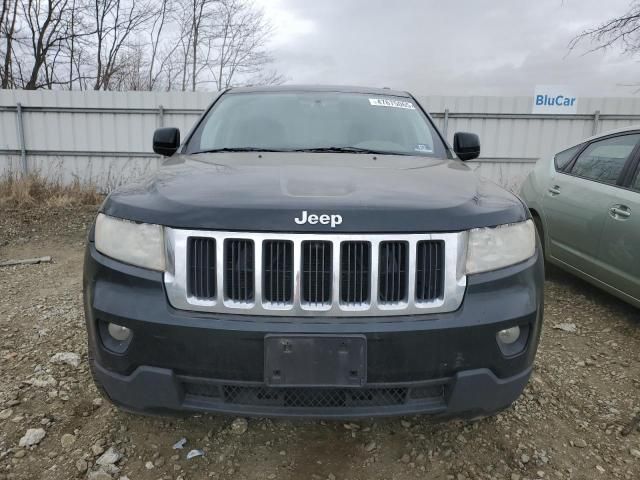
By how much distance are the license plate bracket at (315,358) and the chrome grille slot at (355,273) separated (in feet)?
0.44

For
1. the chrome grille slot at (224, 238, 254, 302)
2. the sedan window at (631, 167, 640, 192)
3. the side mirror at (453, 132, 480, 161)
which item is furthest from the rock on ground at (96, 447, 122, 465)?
the sedan window at (631, 167, 640, 192)

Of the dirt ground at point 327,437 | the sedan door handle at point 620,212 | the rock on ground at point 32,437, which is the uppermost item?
the sedan door handle at point 620,212

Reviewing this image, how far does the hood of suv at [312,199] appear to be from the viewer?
5.19ft

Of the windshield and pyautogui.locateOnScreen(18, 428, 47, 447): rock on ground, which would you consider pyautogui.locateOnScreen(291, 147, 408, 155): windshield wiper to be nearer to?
the windshield

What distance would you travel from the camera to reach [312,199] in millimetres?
1639

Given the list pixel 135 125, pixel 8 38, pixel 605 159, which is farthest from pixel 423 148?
pixel 8 38

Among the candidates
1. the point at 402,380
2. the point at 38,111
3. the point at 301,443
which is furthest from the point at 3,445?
the point at 38,111

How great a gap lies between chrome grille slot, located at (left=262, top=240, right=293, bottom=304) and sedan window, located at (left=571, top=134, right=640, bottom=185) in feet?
10.2

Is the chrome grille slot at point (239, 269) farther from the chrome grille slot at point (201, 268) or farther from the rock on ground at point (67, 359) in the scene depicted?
the rock on ground at point (67, 359)

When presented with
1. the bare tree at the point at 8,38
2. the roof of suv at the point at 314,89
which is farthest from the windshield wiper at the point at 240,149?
the bare tree at the point at 8,38

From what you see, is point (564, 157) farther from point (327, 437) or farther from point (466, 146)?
point (327, 437)

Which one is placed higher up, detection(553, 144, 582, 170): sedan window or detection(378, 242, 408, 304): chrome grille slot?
detection(553, 144, 582, 170): sedan window

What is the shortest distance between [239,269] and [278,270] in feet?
0.44

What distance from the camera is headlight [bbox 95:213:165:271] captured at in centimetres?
165
